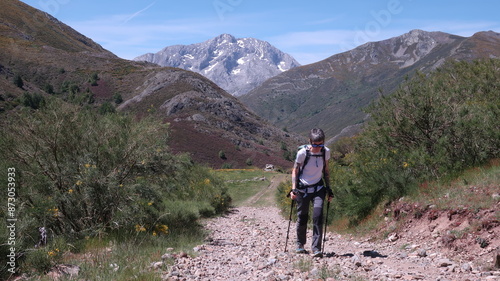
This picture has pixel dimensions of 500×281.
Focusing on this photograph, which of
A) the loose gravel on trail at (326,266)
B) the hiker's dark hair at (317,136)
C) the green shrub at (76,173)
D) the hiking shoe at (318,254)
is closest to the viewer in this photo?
the loose gravel on trail at (326,266)

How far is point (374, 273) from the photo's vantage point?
16.1 feet

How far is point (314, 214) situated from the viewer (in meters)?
6.36

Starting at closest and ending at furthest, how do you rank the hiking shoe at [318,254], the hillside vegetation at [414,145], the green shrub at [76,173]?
the hiking shoe at [318,254] < the green shrub at [76,173] < the hillside vegetation at [414,145]

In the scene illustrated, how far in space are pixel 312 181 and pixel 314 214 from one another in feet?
1.80

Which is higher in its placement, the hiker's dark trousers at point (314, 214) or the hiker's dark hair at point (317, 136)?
the hiker's dark hair at point (317, 136)

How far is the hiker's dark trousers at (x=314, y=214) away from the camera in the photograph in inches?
247

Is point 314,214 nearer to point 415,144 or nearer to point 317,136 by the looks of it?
point 317,136

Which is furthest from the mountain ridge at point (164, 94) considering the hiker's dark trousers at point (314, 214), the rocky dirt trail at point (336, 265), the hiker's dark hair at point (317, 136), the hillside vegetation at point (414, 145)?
the hiker's dark hair at point (317, 136)

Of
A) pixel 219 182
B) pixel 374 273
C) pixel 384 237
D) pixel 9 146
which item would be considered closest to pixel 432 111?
pixel 384 237

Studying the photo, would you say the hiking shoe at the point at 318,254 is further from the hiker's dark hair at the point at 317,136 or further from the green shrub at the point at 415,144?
the green shrub at the point at 415,144

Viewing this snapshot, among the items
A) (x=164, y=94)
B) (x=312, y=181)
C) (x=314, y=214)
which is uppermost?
(x=164, y=94)

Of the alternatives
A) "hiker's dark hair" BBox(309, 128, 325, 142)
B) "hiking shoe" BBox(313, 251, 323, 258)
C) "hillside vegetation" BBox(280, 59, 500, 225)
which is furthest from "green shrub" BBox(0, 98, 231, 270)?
"hillside vegetation" BBox(280, 59, 500, 225)

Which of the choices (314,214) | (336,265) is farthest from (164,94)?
(336,265)

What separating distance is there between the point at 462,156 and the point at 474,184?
6.28 feet
